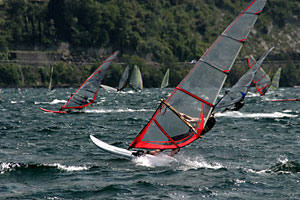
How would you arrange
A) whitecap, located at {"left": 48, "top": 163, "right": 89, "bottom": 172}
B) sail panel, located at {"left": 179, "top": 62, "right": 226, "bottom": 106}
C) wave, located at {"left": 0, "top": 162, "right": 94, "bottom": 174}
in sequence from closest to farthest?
wave, located at {"left": 0, "top": 162, "right": 94, "bottom": 174} < whitecap, located at {"left": 48, "top": 163, "right": 89, "bottom": 172} < sail panel, located at {"left": 179, "top": 62, "right": 226, "bottom": 106}

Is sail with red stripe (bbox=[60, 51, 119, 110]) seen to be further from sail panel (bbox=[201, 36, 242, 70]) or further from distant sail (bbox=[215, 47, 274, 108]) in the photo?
sail panel (bbox=[201, 36, 242, 70])

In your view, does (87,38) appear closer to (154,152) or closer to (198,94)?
(154,152)

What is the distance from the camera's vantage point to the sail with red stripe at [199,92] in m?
18.7

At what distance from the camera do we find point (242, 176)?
17984 mm

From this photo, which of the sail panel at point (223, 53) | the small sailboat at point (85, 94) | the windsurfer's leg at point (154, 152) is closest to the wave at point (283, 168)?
the windsurfer's leg at point (154, 152)

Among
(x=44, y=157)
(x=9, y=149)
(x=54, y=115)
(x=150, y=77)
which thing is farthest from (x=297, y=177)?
(x=150, y=77)

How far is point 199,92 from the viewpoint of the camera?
61.8ft

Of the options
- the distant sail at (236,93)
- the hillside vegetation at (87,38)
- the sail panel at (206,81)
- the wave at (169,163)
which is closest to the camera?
the sail panel at (206,81)

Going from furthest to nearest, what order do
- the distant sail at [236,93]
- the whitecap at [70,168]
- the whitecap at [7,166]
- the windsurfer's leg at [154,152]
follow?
the distant sail at [236,93] → the windsurfer's leg at [154,152] → the whitecap at [70,168] → the whitecap at [7,166]

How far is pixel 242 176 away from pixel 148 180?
331 cm

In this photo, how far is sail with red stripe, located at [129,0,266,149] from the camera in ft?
61.3

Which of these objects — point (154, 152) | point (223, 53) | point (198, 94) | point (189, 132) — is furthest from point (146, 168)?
point (223, 53)

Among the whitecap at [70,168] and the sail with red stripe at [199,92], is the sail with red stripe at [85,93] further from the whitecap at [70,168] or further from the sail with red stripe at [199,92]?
the sail with red stripe at [199,92]

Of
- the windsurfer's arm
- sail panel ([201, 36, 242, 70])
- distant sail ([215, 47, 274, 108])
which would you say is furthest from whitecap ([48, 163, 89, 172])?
distant sail ([215, 47, 274, 108])
